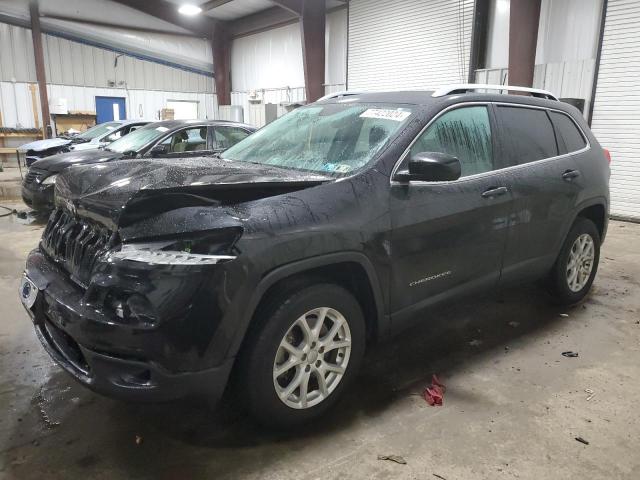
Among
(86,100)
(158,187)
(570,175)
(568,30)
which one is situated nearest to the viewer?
(158,187)

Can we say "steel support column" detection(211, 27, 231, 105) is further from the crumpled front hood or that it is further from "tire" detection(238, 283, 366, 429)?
"tire" detection(238, 283, 366, 429)

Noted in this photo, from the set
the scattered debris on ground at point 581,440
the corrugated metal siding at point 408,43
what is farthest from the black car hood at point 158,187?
the corrugated metal siding at point 408,43

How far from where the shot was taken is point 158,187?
6.56ft

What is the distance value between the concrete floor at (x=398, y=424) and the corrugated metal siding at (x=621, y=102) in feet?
19.6

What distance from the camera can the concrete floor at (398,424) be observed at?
209 cm

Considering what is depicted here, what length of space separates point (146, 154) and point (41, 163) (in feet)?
5.54

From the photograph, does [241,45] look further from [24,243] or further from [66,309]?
[66,309]

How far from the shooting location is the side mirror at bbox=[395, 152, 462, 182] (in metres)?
2.37

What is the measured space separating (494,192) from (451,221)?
0.43 m

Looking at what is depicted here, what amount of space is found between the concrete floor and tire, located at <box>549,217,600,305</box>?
46cm

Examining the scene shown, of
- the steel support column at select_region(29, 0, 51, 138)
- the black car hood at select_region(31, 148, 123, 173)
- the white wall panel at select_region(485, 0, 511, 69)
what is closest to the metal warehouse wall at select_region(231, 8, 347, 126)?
the white wall panel at select_region(485, 0, 511, 69)

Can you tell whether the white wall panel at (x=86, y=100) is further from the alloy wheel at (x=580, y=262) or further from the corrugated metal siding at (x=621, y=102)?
the alloy wheel at (x=580, y=262)

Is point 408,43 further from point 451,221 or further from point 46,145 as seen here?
point 451,221

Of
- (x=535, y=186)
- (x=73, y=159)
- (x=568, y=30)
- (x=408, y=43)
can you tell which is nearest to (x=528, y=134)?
(x=535, y=186)
